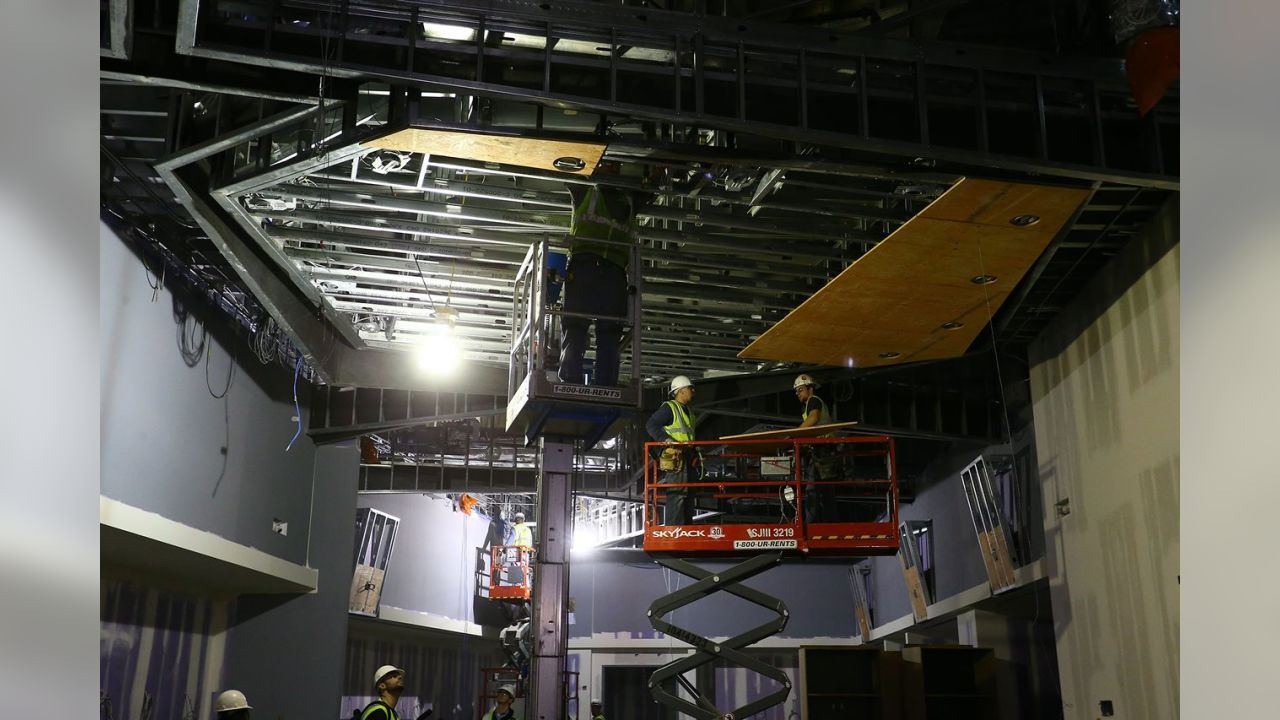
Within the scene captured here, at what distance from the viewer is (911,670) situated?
57.6ft

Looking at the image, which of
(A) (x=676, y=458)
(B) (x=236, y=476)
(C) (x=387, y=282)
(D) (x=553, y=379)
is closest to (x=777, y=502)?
(A) (x=676, y=458)

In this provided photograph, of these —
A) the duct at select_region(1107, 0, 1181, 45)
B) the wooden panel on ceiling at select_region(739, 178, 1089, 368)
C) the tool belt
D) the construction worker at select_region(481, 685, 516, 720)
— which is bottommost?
the construction worker at select_region(481, 685, 516, 720)

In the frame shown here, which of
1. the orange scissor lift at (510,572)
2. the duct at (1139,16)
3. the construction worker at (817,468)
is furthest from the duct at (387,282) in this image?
the orange scissor lift at (510,572)

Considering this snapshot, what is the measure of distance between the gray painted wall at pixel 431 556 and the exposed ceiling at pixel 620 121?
1522cm

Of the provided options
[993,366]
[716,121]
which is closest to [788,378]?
[993,366]

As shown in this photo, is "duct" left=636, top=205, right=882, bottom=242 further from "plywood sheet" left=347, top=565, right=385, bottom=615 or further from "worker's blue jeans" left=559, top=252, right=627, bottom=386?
"plywood sheet" left=347, top=565, right=385, bottom=615

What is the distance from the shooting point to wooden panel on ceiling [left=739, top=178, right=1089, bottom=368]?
1251 cm

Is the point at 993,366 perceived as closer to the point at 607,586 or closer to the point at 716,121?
the point at 716,121

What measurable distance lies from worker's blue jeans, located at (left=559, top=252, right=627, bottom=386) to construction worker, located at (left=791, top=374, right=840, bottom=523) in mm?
2813

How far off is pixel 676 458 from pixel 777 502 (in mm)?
1686

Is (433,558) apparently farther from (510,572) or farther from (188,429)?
(188,429)

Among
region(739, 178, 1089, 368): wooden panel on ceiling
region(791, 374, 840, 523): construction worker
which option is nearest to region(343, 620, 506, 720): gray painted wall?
region(739, 178, 1089, 368): wooden panel on ceiling

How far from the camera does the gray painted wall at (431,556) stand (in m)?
29.7
